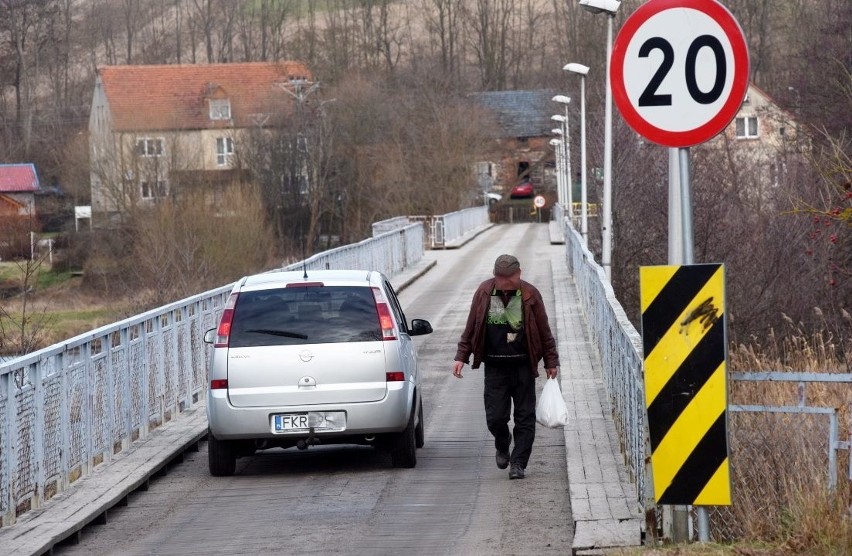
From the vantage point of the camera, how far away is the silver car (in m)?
10.7

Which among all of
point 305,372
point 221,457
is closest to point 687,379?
point 305,372

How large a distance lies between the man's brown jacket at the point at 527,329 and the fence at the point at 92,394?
304 cm

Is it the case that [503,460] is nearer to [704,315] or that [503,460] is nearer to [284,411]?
[284,411]

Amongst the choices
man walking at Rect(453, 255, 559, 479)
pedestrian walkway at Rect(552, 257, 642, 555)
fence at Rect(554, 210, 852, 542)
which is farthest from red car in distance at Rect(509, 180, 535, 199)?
fence at Rect(554, 210, 852, 542)

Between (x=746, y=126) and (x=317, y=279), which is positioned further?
(x=746, y=126)

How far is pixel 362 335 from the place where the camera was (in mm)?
10906

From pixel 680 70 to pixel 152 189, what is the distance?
54860 mm

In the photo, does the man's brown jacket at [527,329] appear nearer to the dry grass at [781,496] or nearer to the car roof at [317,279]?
the car roof at [317,279]

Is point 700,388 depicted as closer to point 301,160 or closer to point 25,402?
point 25,402

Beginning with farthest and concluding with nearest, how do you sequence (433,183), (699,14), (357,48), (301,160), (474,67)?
(474,67) → (357,48) → (433,183) → (301,160) → (699,14)

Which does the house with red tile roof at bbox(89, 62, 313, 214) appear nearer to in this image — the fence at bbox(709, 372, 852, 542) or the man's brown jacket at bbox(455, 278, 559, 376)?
the man's brown jacket at bbox(455, 278, 559, 376)

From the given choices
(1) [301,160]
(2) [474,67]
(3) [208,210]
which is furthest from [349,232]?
(2) [474,67]

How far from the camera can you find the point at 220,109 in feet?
297

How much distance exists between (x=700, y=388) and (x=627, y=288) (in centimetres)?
2896
